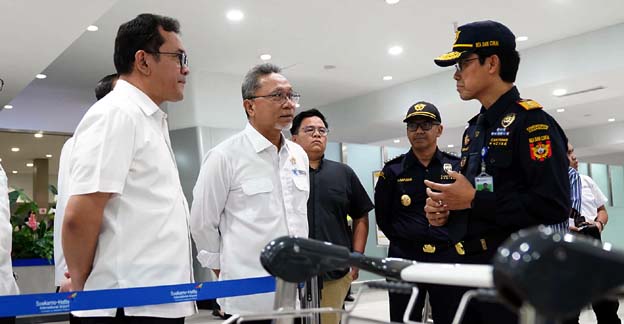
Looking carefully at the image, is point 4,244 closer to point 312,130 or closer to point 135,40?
point 135,40

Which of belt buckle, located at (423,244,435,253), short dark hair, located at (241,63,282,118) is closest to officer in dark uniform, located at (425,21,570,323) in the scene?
short dark hair, located at (241,63,282,118)

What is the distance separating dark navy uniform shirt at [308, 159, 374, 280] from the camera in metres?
3.36

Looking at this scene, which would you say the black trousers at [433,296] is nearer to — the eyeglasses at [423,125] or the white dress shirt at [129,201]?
the eyeglasses at [423,125]

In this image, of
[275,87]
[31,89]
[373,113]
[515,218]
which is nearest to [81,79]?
[31,89]

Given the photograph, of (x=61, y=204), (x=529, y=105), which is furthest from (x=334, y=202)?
(x=529, y=105)

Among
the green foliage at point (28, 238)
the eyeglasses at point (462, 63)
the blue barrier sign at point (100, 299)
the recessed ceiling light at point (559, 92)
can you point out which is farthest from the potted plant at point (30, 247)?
the recessed ceiling light at point (559, 92)

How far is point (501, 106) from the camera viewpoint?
1.77 meters

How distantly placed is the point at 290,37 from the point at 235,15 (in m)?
1.00

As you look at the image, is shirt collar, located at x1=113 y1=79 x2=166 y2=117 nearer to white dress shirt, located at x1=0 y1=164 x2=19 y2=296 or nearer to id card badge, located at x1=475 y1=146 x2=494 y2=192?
id card badge, located at x1=475 y1=146 x2=494 y2=192

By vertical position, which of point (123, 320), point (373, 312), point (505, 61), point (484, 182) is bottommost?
point (373, 312)

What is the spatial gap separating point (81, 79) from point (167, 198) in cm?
766

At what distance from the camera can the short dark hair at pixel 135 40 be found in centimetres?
183

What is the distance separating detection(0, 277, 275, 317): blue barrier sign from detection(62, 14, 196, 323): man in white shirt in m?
0.02

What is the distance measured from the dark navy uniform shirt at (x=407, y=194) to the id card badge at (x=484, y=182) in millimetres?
1385
